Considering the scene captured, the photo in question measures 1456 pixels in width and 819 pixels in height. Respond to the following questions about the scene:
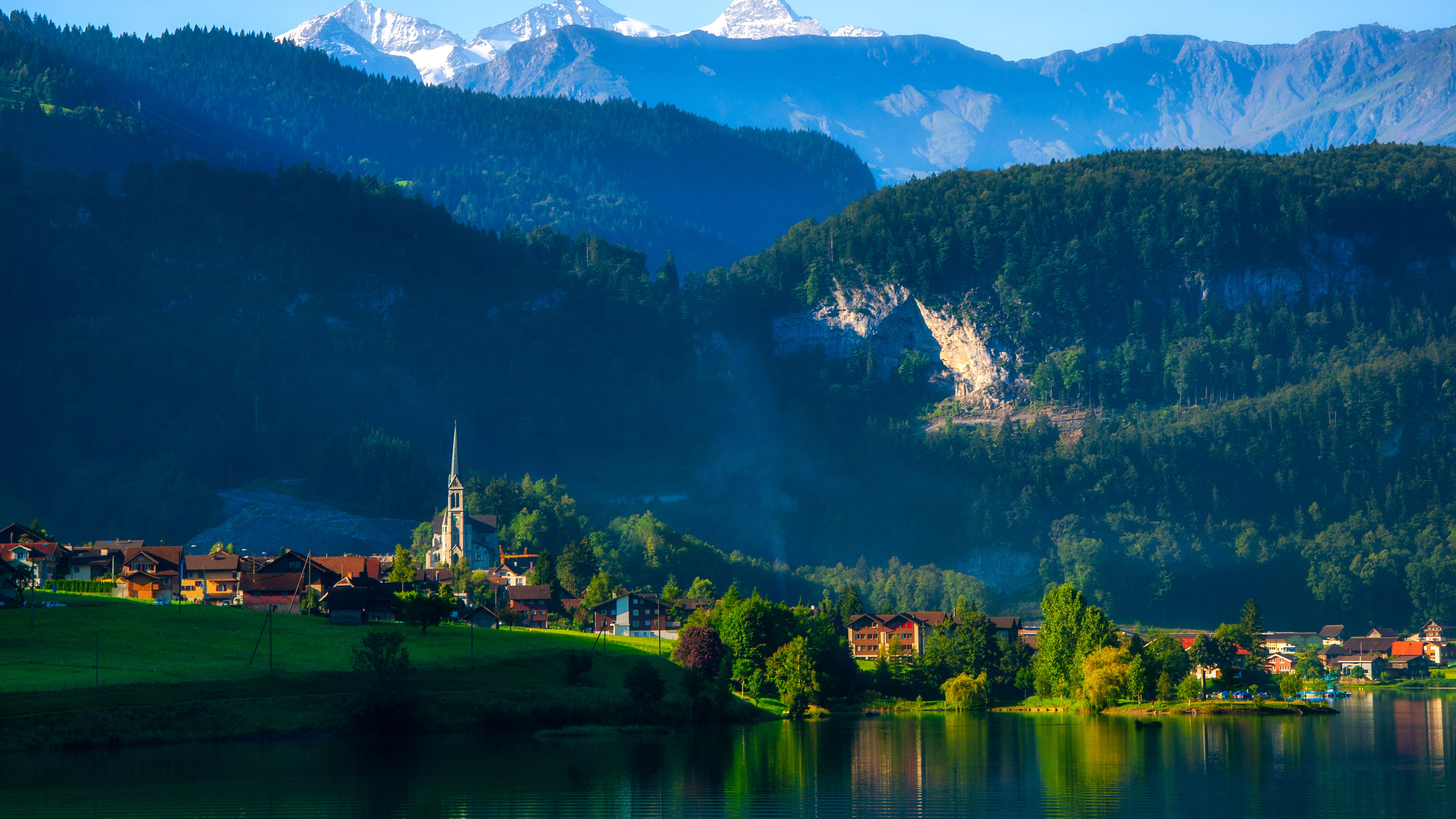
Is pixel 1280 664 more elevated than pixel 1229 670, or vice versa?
pixel 1280 664

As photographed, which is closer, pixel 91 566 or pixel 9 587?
pixel 9 587

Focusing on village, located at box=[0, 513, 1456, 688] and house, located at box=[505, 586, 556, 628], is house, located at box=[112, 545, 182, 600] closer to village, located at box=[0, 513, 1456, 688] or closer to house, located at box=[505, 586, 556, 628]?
village, located at box=[0, 513, 1456, 688]

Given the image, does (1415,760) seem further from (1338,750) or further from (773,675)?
(773,675)

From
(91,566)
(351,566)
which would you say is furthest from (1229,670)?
(91,566)

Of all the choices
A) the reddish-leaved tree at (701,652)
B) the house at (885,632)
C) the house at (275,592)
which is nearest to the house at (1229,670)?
the house at (885,632)

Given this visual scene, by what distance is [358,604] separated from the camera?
414 ft

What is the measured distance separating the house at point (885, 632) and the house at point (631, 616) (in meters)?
24.4

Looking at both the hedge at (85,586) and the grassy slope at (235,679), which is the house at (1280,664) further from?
the hedge at (85,586)

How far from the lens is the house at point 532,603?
172 m

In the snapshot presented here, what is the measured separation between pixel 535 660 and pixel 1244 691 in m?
68.2

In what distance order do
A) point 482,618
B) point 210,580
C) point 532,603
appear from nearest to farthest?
point 482,618
point 210,580
point 532,603

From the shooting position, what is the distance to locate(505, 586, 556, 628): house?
171875mm

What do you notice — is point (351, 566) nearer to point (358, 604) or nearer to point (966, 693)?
point (358, 604)

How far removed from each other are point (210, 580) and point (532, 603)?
35904 mm
